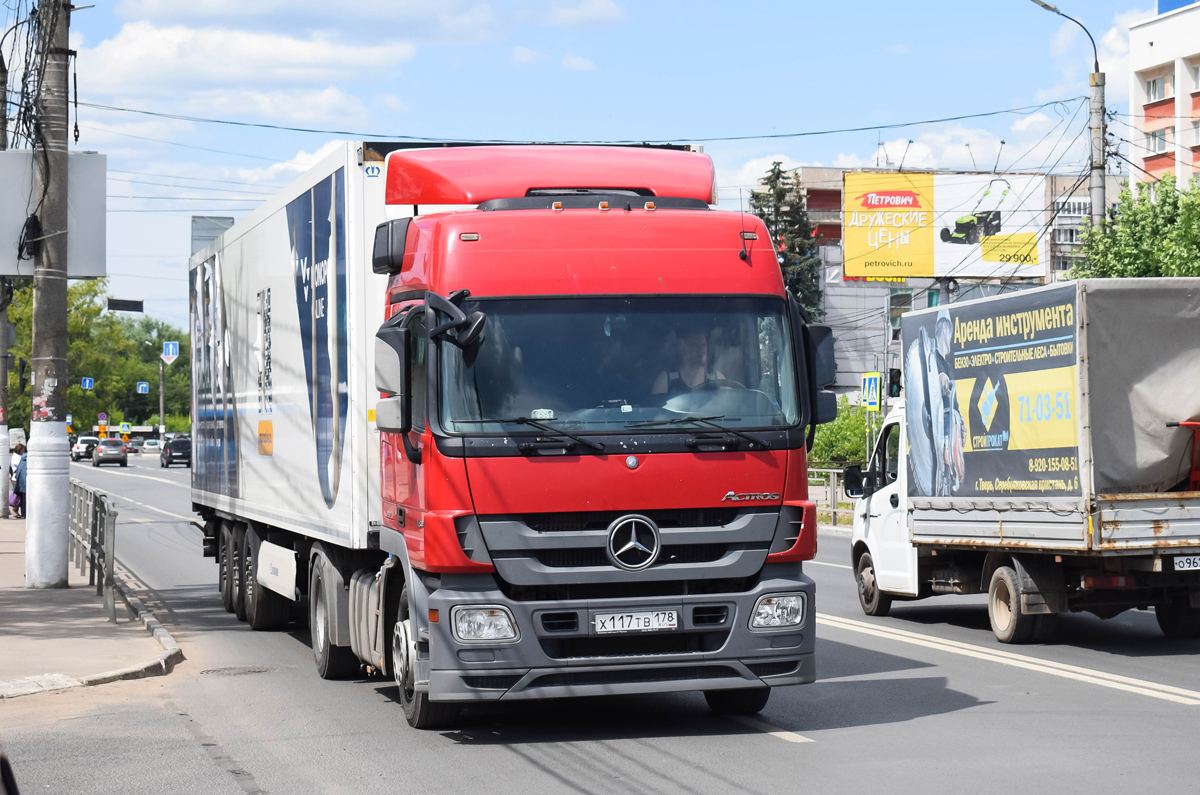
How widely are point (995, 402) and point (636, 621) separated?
619 cm

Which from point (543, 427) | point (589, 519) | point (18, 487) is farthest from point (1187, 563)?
point (18, 487)

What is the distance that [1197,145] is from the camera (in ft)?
169

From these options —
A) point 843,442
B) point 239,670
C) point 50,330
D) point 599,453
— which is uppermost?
point 50,330

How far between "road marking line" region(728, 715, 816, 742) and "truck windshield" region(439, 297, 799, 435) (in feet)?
5.68

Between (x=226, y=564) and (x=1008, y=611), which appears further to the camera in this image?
(x=226, y=564)

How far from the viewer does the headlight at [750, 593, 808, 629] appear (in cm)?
841

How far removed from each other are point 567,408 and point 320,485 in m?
3.09

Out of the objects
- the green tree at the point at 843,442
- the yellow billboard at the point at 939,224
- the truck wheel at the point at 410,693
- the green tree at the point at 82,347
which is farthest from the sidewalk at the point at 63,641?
the green tree at the point at 82,347

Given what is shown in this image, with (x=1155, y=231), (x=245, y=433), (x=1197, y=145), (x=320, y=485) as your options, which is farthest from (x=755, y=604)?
(x=1197, y=145)

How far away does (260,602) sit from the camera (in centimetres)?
1424

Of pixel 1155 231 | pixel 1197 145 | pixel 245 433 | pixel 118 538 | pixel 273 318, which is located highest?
pixel 1197 145

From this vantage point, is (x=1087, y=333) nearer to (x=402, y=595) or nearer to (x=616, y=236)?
(x=616, y=236)

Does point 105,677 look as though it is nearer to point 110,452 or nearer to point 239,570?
point 239,570

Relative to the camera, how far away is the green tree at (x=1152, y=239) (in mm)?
30094
